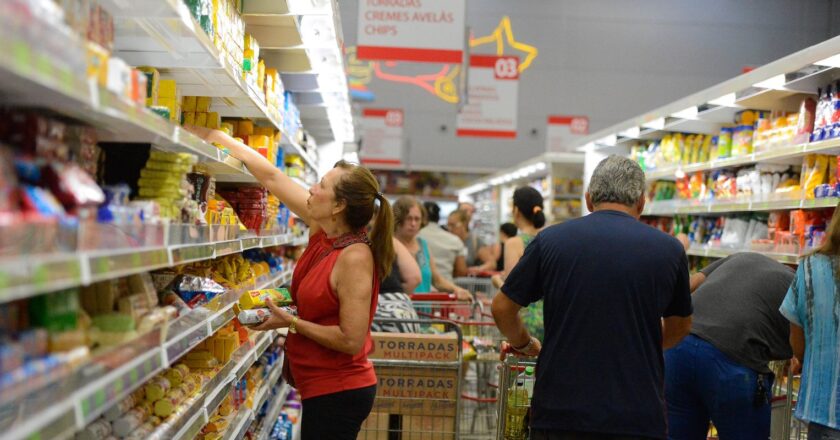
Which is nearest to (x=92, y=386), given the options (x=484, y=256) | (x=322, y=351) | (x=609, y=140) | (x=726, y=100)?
(x=322, y=351)

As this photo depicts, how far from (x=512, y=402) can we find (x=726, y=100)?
290 centimetres

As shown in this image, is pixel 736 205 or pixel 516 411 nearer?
pixel 516 411

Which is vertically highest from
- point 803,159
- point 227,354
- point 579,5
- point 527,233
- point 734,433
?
point 579,5

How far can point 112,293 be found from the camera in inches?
72.9

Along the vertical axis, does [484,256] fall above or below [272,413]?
above

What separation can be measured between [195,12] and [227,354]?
1338 mm

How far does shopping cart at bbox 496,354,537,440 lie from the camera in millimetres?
3330

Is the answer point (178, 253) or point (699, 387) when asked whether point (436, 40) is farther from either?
point (178, 253)

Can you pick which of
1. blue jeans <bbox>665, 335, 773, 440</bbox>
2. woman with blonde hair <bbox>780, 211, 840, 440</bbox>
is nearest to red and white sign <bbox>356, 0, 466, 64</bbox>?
blue jeans <bbox>665, 335, 773, 440</bbox>

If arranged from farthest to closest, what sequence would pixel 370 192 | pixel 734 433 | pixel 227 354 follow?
pixel 734 433 < pixel 227 354 < pixel 370 192

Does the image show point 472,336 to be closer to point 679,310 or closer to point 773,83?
Result: point 773,83

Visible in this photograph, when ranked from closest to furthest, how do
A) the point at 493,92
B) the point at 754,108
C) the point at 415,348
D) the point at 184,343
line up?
the point at 184,343 → the point at 415,348 → the point at 754,108 → the point at 493,92

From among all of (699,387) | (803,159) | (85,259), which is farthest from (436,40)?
(85,259)

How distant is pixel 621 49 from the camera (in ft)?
57.4
